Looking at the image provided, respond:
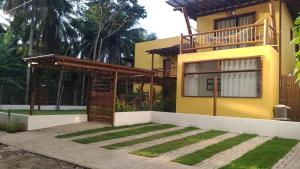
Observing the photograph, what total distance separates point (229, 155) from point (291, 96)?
20.9ft

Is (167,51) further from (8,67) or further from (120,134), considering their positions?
(8,67)

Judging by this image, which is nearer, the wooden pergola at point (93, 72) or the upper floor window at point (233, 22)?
the wooden pergola at point (93, 72)

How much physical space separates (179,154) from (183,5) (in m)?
10.6

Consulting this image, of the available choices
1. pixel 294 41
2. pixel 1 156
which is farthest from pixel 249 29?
pixel 294 41

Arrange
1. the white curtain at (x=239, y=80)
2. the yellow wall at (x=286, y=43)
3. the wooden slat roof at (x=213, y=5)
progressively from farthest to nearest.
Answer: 1. the wooden slat roof at (x=213, y=5)
2. the yellow wall at (x=286, y=43)
3. the white curtain at (x=239, y=80)

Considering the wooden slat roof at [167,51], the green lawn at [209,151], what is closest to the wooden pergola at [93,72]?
the wooden slat roof at [167,51]

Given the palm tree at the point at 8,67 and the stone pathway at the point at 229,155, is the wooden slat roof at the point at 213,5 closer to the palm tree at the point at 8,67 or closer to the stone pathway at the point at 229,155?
the stone pathway at the point at 229,155

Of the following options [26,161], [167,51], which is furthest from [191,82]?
[26,161]

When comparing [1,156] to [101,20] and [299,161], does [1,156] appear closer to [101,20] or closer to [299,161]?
[299,161]

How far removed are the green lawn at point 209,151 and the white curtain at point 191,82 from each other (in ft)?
14.8

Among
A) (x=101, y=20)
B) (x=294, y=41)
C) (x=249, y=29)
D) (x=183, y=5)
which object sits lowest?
(x=294, y=41)

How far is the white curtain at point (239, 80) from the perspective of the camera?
14.0 m

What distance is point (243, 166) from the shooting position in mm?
7949

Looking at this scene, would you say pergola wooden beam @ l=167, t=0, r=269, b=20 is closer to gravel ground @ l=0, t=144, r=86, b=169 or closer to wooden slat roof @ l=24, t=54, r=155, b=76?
wooden slat roof @ l=24, t=54, r=155, b=76
